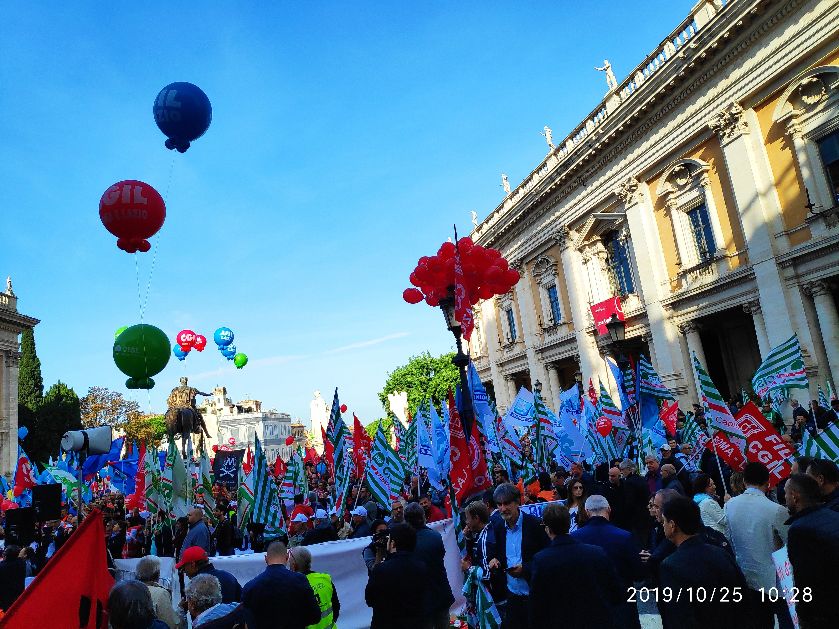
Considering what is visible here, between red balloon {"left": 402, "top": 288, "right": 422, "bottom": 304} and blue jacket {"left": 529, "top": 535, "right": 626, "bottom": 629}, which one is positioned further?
red balloon {"left": 402, "top": 288, "right": 422, "bottom": 304}

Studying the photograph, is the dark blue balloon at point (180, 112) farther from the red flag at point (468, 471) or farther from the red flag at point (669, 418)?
the red flag at point (669, 418)

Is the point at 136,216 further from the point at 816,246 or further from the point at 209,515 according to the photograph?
the point at 816,246

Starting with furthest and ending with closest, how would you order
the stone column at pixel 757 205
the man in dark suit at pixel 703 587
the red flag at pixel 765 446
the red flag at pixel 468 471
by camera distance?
the stone column at pixel 757 205 < the red flag at pixel 468 471 < the red flag at pixel 765 446 < the man in dark suit at pixel 703 587

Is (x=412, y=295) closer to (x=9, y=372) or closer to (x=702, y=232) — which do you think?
(x=702, y=232)

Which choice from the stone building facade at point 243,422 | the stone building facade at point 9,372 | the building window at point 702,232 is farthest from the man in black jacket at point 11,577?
the stone building facade at point 243,422

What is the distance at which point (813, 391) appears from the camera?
16.3 m

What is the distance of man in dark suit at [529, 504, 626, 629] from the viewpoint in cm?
375

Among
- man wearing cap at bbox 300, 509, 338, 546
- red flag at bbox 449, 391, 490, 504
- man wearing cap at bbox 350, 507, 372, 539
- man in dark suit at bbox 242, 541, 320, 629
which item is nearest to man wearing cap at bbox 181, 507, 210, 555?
man wearing cap at bbox 300, 509, 338, 546

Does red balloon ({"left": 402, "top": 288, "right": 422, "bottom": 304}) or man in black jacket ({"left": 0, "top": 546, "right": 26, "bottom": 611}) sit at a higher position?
red balloon ({"left": 402, "top": 288, "right": 422, "bottom": 304})

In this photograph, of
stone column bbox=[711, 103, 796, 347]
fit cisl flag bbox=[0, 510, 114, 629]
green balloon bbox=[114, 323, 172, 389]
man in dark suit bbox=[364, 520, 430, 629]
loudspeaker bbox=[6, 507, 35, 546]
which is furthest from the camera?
stone column bbox=[711, 103, 796, 347]

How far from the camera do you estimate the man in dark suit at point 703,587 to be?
3.23m

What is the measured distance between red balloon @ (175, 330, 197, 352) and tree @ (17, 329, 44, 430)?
23134 millimetres

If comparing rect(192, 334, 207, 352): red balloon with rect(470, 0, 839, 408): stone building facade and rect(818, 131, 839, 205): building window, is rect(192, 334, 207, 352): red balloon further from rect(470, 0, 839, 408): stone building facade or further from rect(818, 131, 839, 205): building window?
rect(818, 131, 839, 205): building window

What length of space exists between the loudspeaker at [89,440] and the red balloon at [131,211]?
3714 mm
